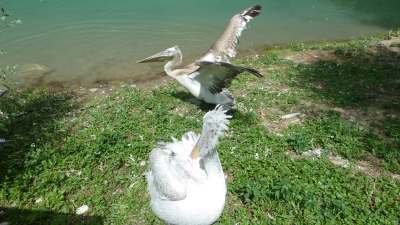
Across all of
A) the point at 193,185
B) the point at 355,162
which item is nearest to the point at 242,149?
the point at 355,162

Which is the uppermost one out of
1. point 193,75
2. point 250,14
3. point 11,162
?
point 250,14

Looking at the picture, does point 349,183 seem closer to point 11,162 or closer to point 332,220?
point 332,220

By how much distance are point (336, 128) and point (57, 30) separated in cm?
861

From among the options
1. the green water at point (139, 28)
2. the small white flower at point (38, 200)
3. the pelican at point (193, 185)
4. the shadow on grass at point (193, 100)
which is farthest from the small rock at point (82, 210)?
the green water at point (139, 28)

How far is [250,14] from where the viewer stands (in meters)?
7.30

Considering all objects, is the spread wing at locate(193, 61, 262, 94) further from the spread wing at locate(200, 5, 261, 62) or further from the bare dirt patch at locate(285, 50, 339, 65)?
the bare dirt patch at locate(285, 50, 339, 65)

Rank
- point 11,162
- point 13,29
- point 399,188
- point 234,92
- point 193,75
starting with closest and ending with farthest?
point 399,188 → point 11,162 → point 193,75 → point 234,92 → point 13,29

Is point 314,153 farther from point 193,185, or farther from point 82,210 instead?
point 82,210

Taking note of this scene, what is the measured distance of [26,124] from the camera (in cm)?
627

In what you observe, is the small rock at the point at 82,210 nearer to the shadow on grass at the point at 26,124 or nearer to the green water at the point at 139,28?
the shadow on grass at the point at 26,124

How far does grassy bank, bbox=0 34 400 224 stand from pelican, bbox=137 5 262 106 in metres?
0.36

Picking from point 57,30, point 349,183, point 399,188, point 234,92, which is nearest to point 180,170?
point 349,183

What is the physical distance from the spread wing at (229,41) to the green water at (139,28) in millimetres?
2506

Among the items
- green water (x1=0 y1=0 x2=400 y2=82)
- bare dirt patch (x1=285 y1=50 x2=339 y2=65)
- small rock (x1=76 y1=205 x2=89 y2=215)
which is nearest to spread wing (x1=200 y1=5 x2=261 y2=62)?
bare dirt patch (x1=285 y1=50 x2=339 y2=65)
